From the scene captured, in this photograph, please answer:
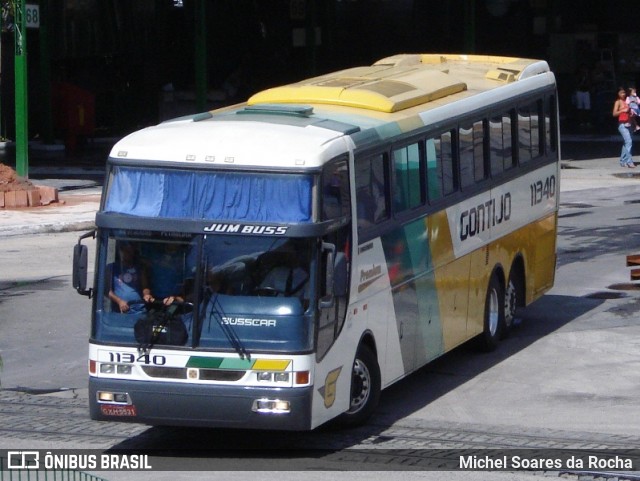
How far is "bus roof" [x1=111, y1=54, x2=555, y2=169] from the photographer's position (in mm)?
10188

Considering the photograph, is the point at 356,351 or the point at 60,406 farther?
the point at 60,406

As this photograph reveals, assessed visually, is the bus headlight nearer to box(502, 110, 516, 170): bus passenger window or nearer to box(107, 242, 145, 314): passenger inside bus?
box(107, 242, 145, 314): passenger inside bus

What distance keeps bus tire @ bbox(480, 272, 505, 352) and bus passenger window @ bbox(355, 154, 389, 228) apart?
124 inches

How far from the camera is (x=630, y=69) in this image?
44000 mm

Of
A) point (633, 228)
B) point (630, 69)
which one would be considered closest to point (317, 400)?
point (633, 228)

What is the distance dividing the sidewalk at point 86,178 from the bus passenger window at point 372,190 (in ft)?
43.7

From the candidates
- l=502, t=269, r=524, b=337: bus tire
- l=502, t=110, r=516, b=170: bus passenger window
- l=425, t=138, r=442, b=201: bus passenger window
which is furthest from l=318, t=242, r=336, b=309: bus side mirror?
l=502, t=269, r=524, b=337: bus tire

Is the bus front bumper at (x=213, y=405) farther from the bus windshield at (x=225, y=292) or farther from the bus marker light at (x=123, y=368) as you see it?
the bus windshield at (x=225, y=292)

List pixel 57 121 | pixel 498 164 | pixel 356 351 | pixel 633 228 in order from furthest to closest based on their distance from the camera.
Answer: pixel 57 121 < pixel 633 228 < pixel 498 164 < pixel 356 351

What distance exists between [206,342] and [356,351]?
4.92 ft

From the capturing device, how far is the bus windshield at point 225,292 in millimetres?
9867

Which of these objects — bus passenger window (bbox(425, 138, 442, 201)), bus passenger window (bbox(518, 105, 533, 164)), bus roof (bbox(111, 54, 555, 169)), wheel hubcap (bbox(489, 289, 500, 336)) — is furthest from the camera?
bus passenger window (bbox(518, 105, 533, 164))

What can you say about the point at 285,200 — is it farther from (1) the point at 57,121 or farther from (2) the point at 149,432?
(1) the point at 57,121

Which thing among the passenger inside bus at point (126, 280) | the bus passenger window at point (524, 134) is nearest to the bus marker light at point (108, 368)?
the passenger inside bus at point (126, 280)
